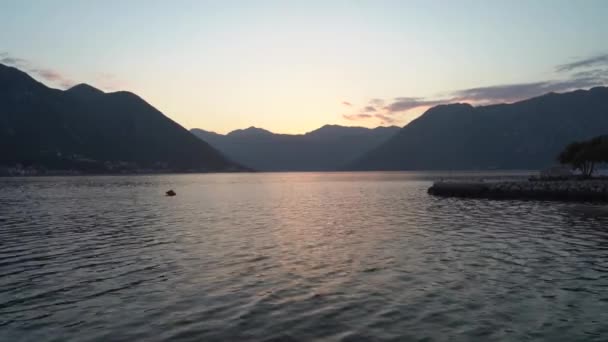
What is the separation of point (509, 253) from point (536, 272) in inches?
210

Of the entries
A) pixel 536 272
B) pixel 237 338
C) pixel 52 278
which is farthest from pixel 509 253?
pixel 52 278

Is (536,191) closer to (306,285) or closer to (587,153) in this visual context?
(587,153)

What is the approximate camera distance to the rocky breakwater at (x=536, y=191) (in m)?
70.9

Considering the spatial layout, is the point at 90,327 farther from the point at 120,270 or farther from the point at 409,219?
the point at 409,219

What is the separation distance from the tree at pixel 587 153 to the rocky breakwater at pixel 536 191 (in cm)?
1257

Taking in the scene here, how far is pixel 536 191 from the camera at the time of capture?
8025cm

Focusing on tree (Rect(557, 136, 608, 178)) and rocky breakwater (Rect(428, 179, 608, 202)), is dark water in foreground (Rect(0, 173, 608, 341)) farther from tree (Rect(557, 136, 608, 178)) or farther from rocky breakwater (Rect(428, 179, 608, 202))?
tree (Rect(557, 136, 608, 178))

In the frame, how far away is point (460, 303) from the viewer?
1634cm

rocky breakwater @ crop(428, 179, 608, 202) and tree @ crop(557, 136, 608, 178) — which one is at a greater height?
tree @ crop(557, 136, 608, 178)

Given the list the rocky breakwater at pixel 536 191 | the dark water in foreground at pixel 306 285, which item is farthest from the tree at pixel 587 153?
the dark water in foreground at pixel 306 285

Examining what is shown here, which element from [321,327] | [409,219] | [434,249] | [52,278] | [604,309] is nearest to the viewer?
[321,327]

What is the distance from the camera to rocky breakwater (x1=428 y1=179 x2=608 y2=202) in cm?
7088

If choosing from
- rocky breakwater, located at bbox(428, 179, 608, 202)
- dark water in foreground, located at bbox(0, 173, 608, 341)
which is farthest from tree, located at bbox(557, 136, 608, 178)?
dark water in foreground, located at bbox(0, 173, 608, 341)

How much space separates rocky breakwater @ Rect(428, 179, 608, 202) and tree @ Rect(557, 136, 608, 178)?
1257 centimetres
